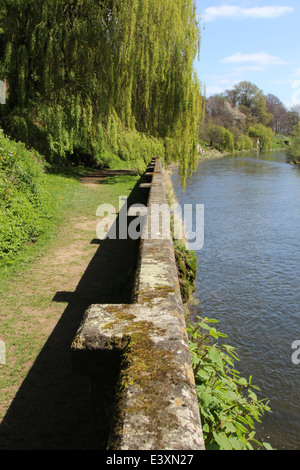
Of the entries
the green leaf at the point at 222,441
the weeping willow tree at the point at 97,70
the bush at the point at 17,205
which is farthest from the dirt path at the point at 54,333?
the weeping willow tree at the point at 97,70

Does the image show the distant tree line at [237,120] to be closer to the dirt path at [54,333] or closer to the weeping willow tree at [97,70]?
the weeping willow tree at [97,70]

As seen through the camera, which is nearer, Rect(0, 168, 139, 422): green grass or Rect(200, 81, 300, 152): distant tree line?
Rect(0, 168, 139, 422): green grass

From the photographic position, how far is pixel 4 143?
9.72m

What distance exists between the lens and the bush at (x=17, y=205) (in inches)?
269

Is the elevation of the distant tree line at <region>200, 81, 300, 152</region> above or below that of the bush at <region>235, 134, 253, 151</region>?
above

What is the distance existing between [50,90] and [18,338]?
490 inches

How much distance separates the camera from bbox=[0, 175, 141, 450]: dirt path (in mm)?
2973

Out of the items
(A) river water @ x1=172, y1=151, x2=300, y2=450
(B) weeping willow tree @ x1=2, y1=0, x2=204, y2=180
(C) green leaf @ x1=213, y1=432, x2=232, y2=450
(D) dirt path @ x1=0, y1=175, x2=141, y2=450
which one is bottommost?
(A) river water @ x1=172, y1=151, x2=300, y2=450

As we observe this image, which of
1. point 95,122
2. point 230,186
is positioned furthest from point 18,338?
point 230,186

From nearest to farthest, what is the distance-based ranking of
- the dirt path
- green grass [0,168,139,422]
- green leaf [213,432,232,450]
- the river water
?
green leaf [213,432,232,450] → the dirt path → green grass [0,168,139,422] → the river water

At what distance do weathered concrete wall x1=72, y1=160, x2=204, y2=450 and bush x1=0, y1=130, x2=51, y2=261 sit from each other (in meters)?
4.69

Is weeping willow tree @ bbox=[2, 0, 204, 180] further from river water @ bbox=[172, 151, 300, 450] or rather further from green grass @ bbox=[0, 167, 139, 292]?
river water @ bbox=[172, 151, 300, 450]

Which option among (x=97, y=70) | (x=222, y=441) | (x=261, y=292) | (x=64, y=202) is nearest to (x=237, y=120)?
(x=97, y=70)

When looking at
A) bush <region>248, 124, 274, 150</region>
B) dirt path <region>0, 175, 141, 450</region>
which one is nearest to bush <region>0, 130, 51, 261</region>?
dirt path <region>0, 175, 141, 450</region>
